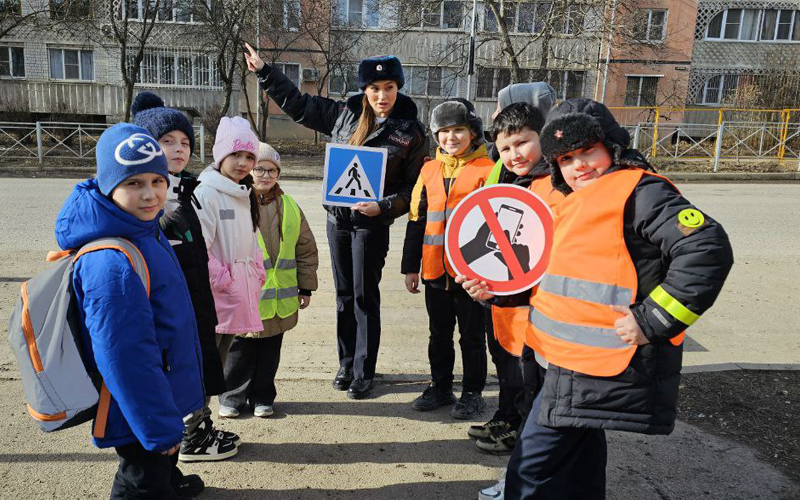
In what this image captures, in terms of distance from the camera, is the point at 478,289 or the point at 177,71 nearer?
the point at 478,289

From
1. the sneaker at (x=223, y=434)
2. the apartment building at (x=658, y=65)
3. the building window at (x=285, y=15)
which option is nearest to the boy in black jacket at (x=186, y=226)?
the sneaker at (x=223, y=434)

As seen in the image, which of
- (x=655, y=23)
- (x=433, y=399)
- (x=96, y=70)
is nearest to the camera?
(x=433, y=399)

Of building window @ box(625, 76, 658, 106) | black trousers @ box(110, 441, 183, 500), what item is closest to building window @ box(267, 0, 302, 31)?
building window @ box(625, 76, 658, 106)

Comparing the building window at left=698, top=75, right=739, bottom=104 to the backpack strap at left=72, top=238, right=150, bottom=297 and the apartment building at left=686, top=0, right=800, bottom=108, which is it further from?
the backpack strap at left=72, top=238, right=150, bottom=297

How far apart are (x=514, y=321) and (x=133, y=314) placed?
1.82 metres

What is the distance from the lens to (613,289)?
229 centimetres

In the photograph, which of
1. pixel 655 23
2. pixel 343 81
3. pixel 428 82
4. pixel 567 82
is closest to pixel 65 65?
pixel 343 81

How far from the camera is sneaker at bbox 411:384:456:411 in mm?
4031

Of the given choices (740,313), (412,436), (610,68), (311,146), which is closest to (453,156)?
(412,436)

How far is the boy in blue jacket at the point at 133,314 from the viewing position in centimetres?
214

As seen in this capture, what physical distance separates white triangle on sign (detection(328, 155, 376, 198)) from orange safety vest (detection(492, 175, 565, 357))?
Answer: 1.33 meters

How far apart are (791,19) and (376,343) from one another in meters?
35.9

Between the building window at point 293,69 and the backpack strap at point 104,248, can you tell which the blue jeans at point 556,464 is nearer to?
the backpack strap at point 104,248

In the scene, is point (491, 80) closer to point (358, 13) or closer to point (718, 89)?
point (358, 13)
